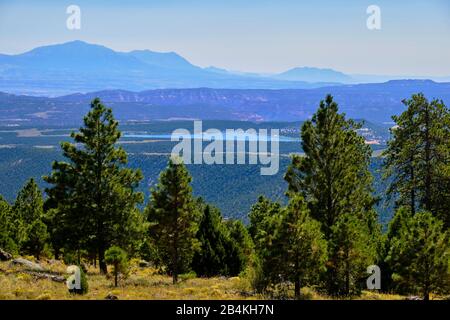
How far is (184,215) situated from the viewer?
3138cm

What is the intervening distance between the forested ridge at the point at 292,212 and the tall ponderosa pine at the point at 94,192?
0.06m

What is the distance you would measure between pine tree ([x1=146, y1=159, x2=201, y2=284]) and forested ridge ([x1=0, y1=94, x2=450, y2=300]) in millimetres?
A: 54

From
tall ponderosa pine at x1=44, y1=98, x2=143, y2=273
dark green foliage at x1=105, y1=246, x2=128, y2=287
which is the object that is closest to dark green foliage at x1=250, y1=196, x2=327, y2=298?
dark green foliage at x1=105, y1=246, x2=128, y2=287

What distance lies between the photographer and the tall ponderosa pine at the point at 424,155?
3522 centimetres

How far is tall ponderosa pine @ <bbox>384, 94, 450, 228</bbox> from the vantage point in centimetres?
3522

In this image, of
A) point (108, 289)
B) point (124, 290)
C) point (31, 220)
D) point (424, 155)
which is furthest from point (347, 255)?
point (31, 220)

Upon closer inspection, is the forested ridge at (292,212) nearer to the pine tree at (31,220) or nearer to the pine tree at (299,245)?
the pine tree at (299,245)

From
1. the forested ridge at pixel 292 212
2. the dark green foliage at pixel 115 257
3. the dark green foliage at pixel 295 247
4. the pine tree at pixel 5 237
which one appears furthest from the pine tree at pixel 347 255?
the pine tree at pixel 5 237

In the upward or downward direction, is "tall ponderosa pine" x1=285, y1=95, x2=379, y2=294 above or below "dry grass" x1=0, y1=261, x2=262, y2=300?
above

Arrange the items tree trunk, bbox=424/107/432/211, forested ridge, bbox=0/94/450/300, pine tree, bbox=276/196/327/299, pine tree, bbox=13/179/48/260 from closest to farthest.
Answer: pine tree, bbox=276/196/327/299, forested ridge, bbox=0/94/450/300, tree trunk, bbox=424/107/432/211, pine tree, bbox=13/179/48/260

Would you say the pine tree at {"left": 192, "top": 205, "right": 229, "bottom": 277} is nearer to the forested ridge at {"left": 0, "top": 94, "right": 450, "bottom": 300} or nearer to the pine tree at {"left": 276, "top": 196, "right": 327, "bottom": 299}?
the forested ridge at {"left": 0, "top": 94, "right": 450, "bottom": 300}
